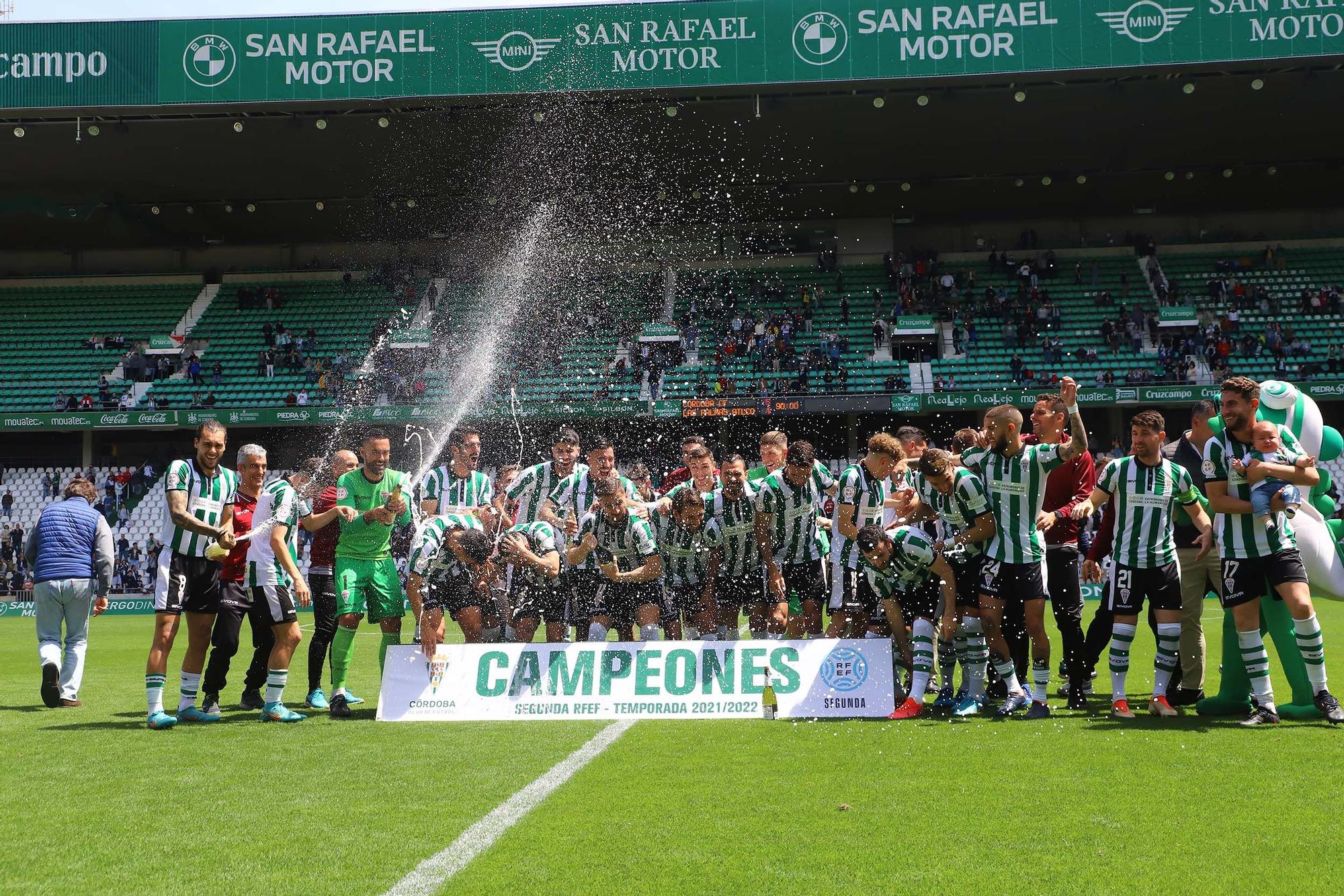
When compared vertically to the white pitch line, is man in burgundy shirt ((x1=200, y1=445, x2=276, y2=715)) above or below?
above

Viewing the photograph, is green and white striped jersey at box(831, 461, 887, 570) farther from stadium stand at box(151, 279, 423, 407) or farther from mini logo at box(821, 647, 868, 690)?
stadium stand at box(151, 279, 423, 407)

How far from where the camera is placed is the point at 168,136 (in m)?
29.4

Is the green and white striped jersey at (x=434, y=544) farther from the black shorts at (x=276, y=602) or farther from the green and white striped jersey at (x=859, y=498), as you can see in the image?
the green and white striped jersey at (x=859, y=498)

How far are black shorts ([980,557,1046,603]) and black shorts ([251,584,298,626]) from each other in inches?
197

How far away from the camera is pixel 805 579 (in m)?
9.46

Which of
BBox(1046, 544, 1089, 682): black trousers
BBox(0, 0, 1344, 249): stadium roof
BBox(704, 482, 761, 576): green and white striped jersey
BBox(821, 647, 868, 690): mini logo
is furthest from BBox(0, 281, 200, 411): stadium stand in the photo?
BBox(1046, 544, 1089, 682): black trousers

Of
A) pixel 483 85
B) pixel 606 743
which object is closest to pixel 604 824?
pixel 606 743

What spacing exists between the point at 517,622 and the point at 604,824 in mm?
4419

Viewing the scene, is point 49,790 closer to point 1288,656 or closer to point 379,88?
point 1288,656

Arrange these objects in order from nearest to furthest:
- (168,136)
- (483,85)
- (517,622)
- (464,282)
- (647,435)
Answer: (517,622), (483,85), (168,136), (647,435), (464,282)

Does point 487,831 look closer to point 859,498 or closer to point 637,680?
point 637,680

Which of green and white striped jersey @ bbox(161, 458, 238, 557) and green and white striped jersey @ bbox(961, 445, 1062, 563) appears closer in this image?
green and white striped jersey @ bbox(961, 445, 1062, 563)

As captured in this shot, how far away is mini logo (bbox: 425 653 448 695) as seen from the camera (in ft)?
27.8

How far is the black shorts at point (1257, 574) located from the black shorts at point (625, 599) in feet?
13.3
